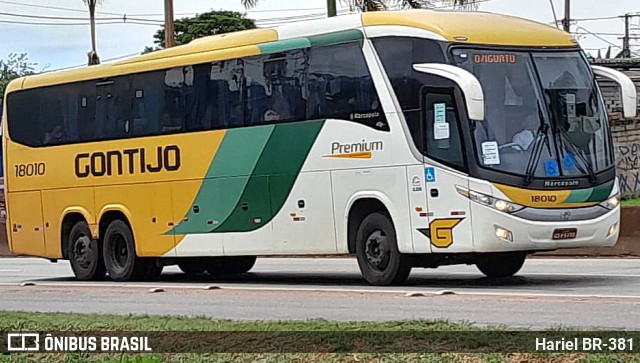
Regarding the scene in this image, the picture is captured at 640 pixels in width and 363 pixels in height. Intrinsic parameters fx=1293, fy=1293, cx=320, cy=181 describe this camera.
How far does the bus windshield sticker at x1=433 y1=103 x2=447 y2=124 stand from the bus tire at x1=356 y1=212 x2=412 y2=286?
1528 millimetres

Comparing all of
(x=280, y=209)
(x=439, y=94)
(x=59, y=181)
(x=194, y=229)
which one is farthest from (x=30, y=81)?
(x=439, y=94)

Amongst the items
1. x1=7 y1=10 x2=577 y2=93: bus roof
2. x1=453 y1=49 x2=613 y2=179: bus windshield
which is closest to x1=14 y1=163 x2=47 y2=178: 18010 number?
x1=7 y1=10 x2=577 y2=93: bus roof

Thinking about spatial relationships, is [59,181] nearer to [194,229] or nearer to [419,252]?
[194,229]

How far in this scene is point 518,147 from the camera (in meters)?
15.9

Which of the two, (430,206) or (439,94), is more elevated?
(439,94)

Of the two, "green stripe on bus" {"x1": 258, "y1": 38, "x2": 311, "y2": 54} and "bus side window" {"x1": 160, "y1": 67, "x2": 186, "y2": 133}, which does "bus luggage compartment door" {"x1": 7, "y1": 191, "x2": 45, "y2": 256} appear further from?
"green stripe on bus" {"x1": 258, "y1": 38, "x2": 311, "y2": 54}

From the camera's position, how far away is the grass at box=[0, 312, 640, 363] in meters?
8.98

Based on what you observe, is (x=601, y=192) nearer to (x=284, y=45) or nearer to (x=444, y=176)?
(x=444, y=176)

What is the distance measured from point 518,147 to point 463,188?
2.75 ft

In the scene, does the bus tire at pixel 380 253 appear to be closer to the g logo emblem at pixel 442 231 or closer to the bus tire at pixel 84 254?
the g logo emblem at pixel 442 231

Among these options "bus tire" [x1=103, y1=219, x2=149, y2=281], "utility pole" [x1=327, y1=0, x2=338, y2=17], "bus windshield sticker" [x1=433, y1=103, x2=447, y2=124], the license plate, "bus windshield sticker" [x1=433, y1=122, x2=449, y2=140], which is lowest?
"bus tire" [x1=103, y1=219, x2=149, y2=281]

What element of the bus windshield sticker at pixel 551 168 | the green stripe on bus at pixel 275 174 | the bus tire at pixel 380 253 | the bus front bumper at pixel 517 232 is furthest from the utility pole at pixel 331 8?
the bus front bumper at pixel 517 232

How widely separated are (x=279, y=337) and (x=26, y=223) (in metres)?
13.4

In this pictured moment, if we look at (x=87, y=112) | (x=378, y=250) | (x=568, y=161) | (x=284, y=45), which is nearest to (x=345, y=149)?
(x=378, y=250)
